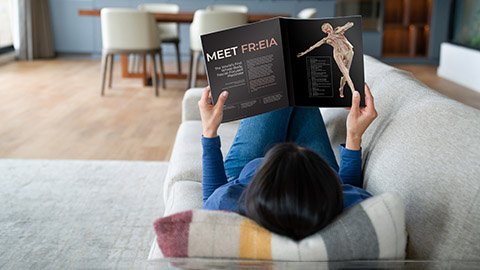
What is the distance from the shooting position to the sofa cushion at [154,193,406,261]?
3.72ft

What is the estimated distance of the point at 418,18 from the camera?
8.57 m

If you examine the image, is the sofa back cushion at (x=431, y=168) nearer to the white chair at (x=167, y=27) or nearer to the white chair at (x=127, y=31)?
the white chair at (x=127, y=31)

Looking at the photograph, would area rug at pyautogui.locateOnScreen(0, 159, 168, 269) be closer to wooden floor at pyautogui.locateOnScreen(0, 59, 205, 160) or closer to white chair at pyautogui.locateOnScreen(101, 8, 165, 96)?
wooden floor at pyautogui.locateOnScreen(0, 59, 205, 160)

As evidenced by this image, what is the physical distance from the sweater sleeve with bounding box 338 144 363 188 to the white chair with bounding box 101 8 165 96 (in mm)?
4314

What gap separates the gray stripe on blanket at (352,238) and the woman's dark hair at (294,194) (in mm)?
27

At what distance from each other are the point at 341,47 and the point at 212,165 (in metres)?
0.46

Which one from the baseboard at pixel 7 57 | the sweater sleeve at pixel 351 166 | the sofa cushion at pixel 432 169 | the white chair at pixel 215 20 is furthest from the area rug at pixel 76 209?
the baseboard at pixel 7 57

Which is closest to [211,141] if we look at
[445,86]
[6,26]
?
[445,86]

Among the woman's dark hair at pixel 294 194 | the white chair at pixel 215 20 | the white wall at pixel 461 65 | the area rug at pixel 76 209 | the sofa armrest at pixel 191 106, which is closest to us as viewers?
the woman's dark hair at pixel 294 194

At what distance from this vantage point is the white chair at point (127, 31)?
574 centimetres

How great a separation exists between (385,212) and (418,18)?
7.92 m

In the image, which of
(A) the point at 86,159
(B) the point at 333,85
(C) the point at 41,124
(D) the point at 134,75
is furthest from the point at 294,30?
(D) the point at 134,75

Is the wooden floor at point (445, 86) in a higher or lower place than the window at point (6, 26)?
lower

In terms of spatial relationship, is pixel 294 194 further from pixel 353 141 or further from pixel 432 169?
pixel 353 141
